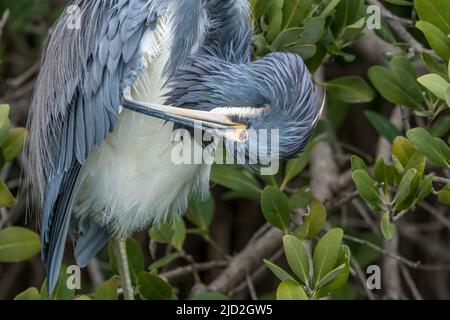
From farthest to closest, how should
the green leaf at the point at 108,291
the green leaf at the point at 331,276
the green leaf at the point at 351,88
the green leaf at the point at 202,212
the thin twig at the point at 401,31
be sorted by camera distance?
the green leaf at the point at 202,212 < the green leaf at the point at 351,88 < the thin twig at the point at 401,31 < the green leaf at the point at 108,291 < the green leaf at the point at 331,276

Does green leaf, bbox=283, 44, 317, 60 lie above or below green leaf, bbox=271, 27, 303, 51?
below

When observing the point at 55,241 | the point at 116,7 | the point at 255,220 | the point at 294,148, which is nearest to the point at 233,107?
the point at 294,148

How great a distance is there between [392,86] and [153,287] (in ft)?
3.17

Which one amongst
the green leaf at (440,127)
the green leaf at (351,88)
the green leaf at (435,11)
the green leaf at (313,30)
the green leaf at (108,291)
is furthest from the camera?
the green leaf at (440,127)

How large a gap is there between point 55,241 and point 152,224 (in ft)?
1.35

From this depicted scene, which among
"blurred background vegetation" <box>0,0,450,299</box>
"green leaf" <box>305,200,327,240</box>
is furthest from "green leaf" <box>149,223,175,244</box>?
"green leaf" <box>305,200,327,240</box>

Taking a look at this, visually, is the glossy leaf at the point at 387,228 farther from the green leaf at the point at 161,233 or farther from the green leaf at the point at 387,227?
the green leaf at the point at 161,233

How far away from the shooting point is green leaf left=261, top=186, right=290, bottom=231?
2529 millimetres

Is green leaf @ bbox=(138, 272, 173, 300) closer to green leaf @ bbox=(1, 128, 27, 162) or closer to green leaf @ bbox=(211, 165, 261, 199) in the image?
green leaf @ bbox=(211, 165, 261, 199)

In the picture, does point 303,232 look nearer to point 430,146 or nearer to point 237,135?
point 237,135

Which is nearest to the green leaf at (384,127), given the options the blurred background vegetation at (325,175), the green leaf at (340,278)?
the blurred background vegetation at (325,175)

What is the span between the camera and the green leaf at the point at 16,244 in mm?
2660

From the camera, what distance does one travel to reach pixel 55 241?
107 inches

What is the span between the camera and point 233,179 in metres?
2.88
